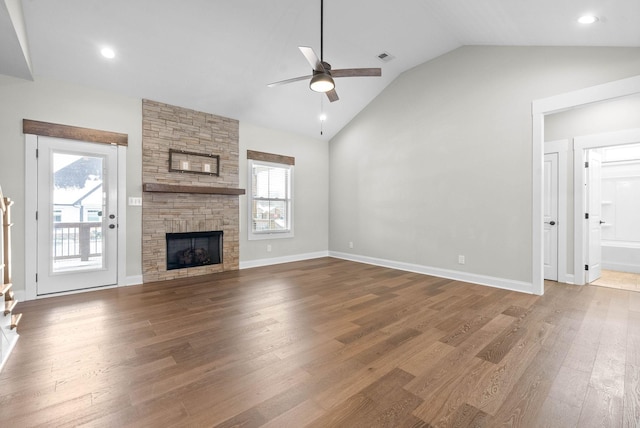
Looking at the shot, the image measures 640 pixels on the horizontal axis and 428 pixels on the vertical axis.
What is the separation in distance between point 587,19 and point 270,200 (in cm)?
531

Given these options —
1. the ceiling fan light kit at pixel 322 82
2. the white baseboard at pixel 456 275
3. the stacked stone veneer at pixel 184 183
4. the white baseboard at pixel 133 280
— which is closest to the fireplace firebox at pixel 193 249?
the stacked stone veneer at pixel 184 183

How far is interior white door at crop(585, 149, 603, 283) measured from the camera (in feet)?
14.6

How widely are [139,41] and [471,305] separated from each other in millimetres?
5262

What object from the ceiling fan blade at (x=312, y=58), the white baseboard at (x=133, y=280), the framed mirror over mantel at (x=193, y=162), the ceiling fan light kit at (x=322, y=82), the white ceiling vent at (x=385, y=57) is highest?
the white ceiling vent at (x=385, y=57)

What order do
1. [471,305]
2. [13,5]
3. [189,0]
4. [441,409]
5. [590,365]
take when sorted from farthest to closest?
1. [471,305]
2. [189,0]
3. [13,5]
4. [590,365]
5. [441,409]

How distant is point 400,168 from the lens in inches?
221

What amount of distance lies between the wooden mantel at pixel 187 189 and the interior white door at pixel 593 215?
5.73 meters

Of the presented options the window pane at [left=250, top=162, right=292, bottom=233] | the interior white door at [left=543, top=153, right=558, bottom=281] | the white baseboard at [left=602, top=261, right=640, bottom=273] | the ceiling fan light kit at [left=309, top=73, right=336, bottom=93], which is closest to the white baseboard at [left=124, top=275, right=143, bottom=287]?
the window pane at [left=250, top=162, right=292, bottom=233]

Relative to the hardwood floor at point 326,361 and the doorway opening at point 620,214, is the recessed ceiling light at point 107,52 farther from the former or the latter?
the doorway opening at point 620,214

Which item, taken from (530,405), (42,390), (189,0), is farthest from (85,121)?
(530,405)

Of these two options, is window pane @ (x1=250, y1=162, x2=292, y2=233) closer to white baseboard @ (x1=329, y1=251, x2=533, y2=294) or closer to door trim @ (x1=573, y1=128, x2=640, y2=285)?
white baseboard @ (x1=329, y1=251, x2=533, y2=294)

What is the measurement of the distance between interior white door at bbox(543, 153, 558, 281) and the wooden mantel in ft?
17.3

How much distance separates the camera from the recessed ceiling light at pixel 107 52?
3.65m

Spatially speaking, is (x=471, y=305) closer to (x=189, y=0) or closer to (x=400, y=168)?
(x=400, y=168)
